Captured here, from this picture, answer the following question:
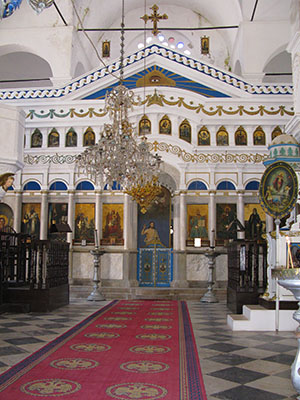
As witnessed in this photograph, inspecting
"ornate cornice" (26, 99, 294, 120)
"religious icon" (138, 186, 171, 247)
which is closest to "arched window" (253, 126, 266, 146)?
"ornate cornice" (26, 99, 294, 120)

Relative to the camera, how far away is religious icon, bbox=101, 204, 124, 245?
1290 cm

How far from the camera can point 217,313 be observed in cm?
834

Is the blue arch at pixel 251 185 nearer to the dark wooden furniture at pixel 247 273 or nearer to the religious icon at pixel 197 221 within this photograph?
the religious icon at pixel 197 221

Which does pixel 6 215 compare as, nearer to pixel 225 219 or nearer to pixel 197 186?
pixel 197 186

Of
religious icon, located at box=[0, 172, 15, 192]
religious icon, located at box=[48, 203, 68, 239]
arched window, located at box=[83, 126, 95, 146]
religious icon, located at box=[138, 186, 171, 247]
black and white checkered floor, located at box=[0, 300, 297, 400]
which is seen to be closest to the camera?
black and white checkered floor, located at box=[0, 300, 297, 400]

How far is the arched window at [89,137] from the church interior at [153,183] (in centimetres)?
3

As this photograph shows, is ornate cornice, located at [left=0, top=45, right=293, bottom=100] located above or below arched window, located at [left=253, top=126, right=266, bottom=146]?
above

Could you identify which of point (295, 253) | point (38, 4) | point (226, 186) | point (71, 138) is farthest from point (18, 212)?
point (295, 253)

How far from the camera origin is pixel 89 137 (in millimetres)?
13492

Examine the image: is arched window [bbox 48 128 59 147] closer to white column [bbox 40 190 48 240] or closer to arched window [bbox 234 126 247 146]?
white column [bbox 40 190 48 240]

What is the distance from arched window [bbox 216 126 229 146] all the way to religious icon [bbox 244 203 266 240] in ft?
6.35

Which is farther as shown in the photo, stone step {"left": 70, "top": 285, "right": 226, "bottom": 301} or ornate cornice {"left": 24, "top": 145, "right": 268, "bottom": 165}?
Answer: ornate cornice {"left": 24, "top": 145, "right": 268, "bottom": 165}

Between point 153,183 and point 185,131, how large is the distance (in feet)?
8.63

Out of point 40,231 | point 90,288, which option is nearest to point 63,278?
point 90,288
